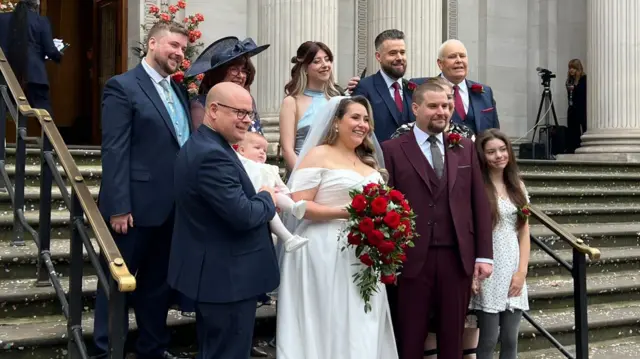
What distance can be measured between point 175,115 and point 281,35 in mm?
4702

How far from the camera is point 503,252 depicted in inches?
187

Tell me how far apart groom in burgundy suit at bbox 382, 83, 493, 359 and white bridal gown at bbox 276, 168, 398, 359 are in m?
0.20

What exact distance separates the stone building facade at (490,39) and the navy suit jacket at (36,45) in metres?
1.91

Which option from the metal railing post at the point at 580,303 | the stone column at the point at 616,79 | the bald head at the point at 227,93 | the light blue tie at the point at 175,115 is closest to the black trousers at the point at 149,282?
the light blue tie at the point at 175,115

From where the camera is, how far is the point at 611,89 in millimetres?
11305

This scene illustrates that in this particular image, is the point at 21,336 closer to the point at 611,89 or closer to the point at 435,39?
the point at 435,39

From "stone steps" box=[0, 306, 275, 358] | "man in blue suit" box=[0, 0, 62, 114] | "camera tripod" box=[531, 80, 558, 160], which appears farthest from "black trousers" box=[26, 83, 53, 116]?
"camera tripod" box=[531, 80, 558, 160]

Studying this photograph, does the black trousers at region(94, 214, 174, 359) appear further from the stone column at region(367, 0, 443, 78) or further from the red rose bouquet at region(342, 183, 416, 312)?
the stone column at region(367, 0, 443, 78)

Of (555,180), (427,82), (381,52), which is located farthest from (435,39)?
(427,82)

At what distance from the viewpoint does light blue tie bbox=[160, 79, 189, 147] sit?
443 cm

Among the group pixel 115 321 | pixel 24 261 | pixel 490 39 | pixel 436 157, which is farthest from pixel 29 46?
pixel 490 39

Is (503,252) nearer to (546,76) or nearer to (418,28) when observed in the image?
(418,28)

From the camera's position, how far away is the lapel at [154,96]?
14.2ft

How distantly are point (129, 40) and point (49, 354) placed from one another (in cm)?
650
